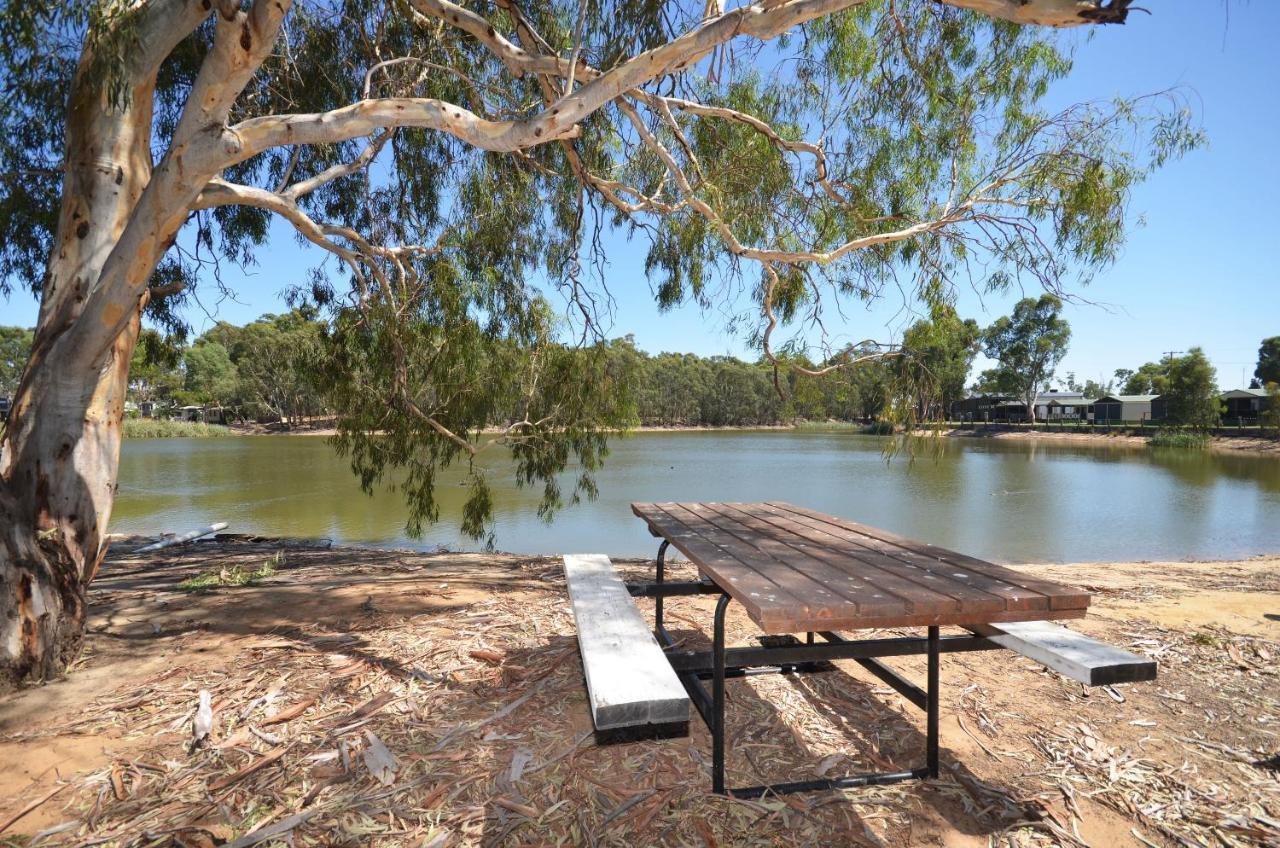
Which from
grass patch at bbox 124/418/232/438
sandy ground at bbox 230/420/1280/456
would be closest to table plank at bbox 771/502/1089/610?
sandy ground at bbox 230/420/1280/456

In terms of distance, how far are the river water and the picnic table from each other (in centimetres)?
259

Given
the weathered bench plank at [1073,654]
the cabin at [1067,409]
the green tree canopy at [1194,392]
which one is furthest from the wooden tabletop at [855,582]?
the cabin at [1067,409]

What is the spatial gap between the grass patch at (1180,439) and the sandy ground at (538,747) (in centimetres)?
3744

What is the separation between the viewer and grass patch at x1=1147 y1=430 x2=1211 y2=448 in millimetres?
32062

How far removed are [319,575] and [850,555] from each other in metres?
3.89

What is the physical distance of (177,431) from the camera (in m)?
39.7

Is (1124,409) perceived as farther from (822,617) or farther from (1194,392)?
(822,617)

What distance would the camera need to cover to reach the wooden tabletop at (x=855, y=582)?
4.78 ft

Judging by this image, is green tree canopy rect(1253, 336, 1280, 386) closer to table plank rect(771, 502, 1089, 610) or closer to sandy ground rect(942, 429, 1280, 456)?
sandy ground rect(942, 429, 1280, 456)

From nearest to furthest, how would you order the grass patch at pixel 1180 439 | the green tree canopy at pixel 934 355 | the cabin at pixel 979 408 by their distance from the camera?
the green tree canopy at pixel 934 355
the grass patch at pixel 1180 439
the cabin at pixel 979 408

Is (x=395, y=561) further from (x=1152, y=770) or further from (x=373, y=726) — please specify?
(x=1152, y=770)

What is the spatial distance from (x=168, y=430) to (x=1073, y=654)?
47.6 meters

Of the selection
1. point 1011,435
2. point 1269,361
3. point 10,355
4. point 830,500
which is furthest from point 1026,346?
point 10,355

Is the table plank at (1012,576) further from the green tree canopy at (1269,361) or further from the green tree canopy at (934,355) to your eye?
the green tree canopy at (1269,361)
